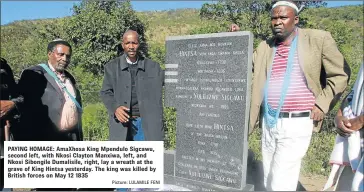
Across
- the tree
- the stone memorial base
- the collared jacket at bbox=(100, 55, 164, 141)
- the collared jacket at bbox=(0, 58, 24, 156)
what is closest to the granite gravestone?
the stone memorial base

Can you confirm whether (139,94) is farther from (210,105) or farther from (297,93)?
(297,93)

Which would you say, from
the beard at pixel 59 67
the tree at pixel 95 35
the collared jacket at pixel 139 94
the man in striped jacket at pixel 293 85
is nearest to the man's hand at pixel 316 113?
the man in striped jacket at pixel 293 85

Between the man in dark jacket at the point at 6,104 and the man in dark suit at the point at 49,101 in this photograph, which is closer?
the man in dark jacket at the point at 6,104

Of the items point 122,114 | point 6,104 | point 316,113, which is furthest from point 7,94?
point 316,113

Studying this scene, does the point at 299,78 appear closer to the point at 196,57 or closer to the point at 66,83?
the point at 196,57

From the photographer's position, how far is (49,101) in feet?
12.4

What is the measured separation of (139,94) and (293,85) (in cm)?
161

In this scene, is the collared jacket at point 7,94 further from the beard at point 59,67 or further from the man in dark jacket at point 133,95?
the man in dark jacket at point 133,95

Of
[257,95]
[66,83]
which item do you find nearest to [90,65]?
[66,83]

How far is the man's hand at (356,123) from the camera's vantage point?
2.74 m

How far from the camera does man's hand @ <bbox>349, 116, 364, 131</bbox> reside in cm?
274

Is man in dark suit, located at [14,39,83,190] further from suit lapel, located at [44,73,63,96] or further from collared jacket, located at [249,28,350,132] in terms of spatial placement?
collared jacket, located at [249,28,350,132]

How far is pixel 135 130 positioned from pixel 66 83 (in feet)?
3.00

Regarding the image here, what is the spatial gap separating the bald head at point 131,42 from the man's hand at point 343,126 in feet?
6.97
